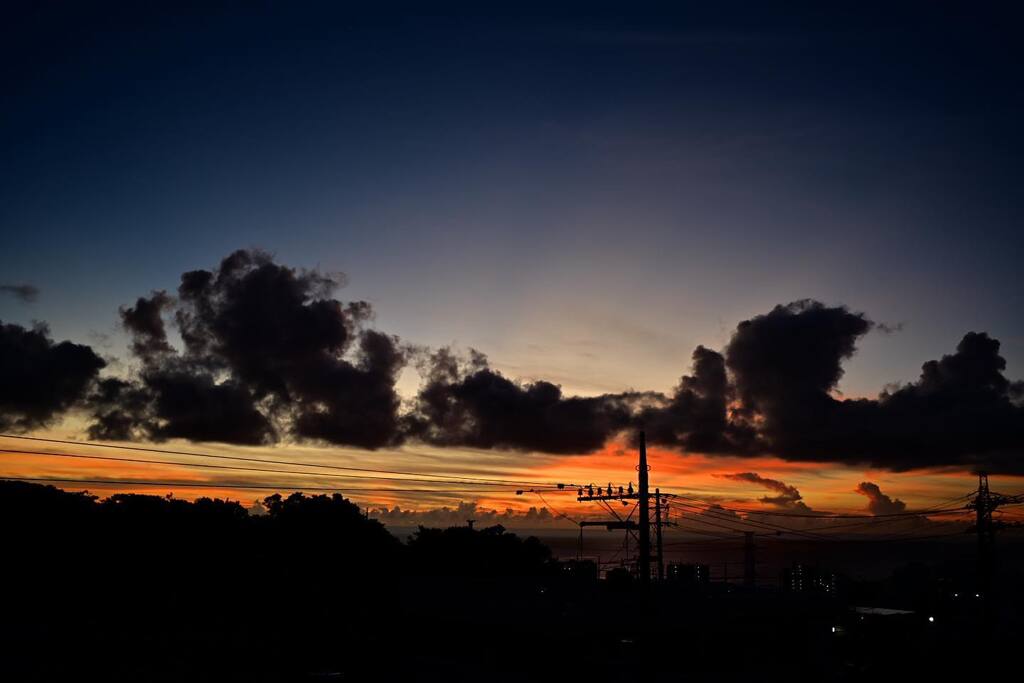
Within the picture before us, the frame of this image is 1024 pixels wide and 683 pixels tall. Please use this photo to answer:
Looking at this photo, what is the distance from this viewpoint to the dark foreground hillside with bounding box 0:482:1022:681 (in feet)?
109

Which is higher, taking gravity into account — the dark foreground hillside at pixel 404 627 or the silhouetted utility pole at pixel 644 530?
the silhouetted utility pole at pixel 644 530

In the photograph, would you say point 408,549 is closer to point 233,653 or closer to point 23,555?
point 23,555

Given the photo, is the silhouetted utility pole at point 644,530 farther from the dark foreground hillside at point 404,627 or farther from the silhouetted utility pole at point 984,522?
the silhouetted utility pole at point 984,522

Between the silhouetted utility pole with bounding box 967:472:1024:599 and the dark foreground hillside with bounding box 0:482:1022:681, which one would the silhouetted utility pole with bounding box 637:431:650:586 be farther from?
the silhouetted utility pole with bounding box 967:472:1024:599

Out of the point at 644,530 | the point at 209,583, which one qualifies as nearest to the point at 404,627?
the point at 644,530

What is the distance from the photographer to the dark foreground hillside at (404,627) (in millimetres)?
33312

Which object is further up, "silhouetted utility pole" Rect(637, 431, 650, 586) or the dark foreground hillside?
"silhouetted utility pole" Rect(637, 431, 650, 586)

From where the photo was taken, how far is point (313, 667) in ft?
115

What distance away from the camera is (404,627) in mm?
43594

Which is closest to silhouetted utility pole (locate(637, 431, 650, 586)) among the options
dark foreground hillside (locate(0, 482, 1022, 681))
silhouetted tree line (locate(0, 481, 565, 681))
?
dark foreground hillside (locate(0, 482, 1022, 681))

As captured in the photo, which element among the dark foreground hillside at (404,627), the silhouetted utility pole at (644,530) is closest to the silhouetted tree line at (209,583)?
the dark foreground hillside at (404,627)

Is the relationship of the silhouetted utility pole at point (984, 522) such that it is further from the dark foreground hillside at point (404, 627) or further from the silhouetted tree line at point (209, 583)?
the silhouetted tree line at point (209, 583)

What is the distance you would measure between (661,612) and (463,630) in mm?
11765

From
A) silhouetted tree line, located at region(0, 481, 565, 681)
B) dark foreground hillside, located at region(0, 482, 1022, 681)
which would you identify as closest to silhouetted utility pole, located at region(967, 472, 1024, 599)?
dark foreground hillside, located at region(0, 482, 1022, 681)
